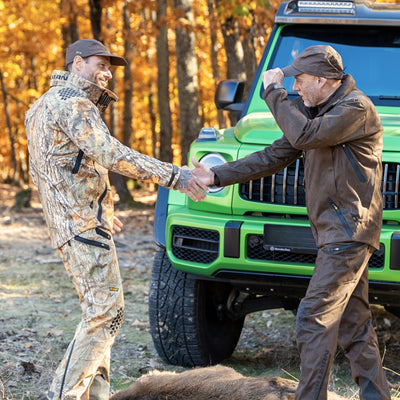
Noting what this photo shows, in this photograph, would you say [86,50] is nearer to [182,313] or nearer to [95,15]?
[182,313]

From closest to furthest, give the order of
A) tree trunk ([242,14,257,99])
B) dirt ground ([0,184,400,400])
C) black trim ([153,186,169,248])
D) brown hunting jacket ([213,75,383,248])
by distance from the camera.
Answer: brown hunting jacket ([213,75,383,248]), dirt ground ([0,184,400,400]), black trim ([153,186,169,248]), tree trunk ([242,14,257,99])

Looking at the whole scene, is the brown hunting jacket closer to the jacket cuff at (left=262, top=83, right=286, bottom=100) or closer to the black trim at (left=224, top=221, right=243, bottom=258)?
the jacket cuff at (left=262, top=83, right=286, bottom=100)

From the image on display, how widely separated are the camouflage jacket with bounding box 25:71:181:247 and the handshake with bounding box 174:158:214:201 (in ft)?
0.79

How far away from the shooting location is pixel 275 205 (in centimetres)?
487

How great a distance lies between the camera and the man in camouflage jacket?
3.84m

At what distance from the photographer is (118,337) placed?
6.24 metres

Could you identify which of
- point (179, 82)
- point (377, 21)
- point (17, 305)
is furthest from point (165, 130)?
point (377, 21)

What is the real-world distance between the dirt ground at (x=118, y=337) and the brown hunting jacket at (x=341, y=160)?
1193mm

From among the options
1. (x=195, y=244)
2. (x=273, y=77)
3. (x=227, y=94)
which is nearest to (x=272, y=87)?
(x=273, y=77)

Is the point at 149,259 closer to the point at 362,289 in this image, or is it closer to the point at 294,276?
the point at 294,276

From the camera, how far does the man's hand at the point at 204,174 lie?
4512 mm

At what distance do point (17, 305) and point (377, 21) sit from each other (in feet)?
13.3

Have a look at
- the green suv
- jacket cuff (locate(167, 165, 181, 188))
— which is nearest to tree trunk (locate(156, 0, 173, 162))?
the green suv

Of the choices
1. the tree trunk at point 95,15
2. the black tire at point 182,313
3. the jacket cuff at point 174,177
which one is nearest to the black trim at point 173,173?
the jacket cuff at point 174,177
